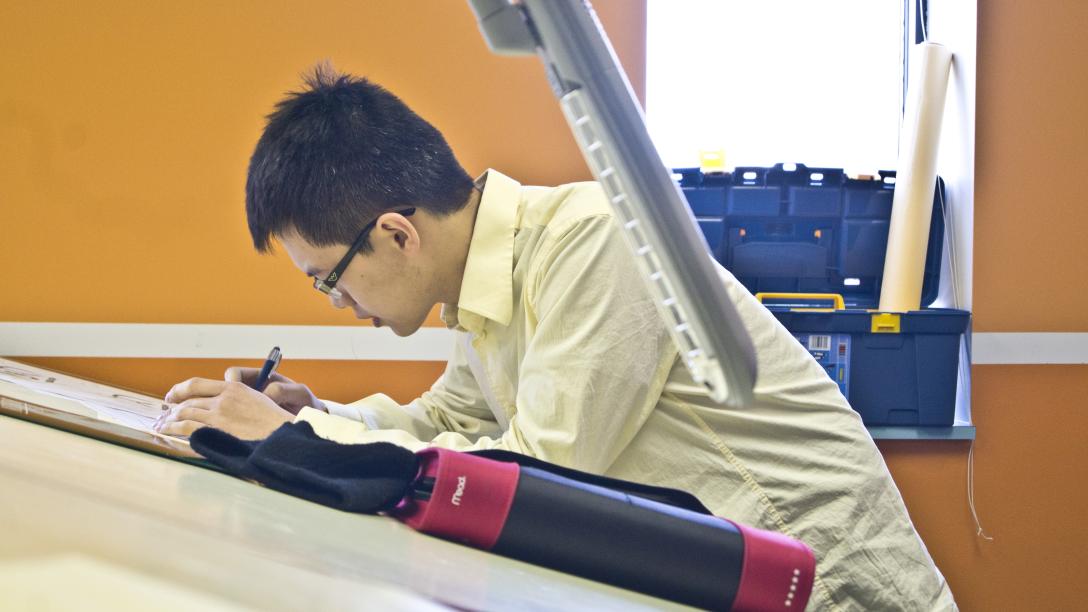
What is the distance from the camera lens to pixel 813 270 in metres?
2.54

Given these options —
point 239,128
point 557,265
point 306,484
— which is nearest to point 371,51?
point 239,128

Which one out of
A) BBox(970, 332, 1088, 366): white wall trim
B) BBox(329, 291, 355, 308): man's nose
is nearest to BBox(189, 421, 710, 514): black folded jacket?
BBox(329, 291, 355, 308): man's nose

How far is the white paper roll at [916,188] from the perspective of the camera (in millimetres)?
2471

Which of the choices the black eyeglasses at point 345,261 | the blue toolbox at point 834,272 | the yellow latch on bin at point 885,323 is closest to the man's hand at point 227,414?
the black eyeglasses at point 345,261

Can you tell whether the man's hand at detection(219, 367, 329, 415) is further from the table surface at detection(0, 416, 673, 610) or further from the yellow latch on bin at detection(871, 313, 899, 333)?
the yellow latch on bin at detection(871, 313, 899, 333)

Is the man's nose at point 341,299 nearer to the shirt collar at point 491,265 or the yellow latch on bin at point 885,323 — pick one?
the shirt collar at point 491,265

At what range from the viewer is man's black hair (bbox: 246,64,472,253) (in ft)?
4.15

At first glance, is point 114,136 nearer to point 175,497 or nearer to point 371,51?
point 371,51

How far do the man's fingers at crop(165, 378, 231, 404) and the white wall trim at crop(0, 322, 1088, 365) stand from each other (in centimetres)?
112

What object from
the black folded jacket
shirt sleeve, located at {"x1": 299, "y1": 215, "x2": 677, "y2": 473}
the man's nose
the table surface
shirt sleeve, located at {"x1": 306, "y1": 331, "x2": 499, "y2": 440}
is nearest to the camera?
the table surface

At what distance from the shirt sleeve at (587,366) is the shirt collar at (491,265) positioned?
11 cm

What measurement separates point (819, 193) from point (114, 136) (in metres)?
1.91

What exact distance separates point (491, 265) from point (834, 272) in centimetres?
160

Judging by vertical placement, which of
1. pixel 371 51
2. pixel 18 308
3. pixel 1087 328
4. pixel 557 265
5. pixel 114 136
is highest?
pixel 371 51
